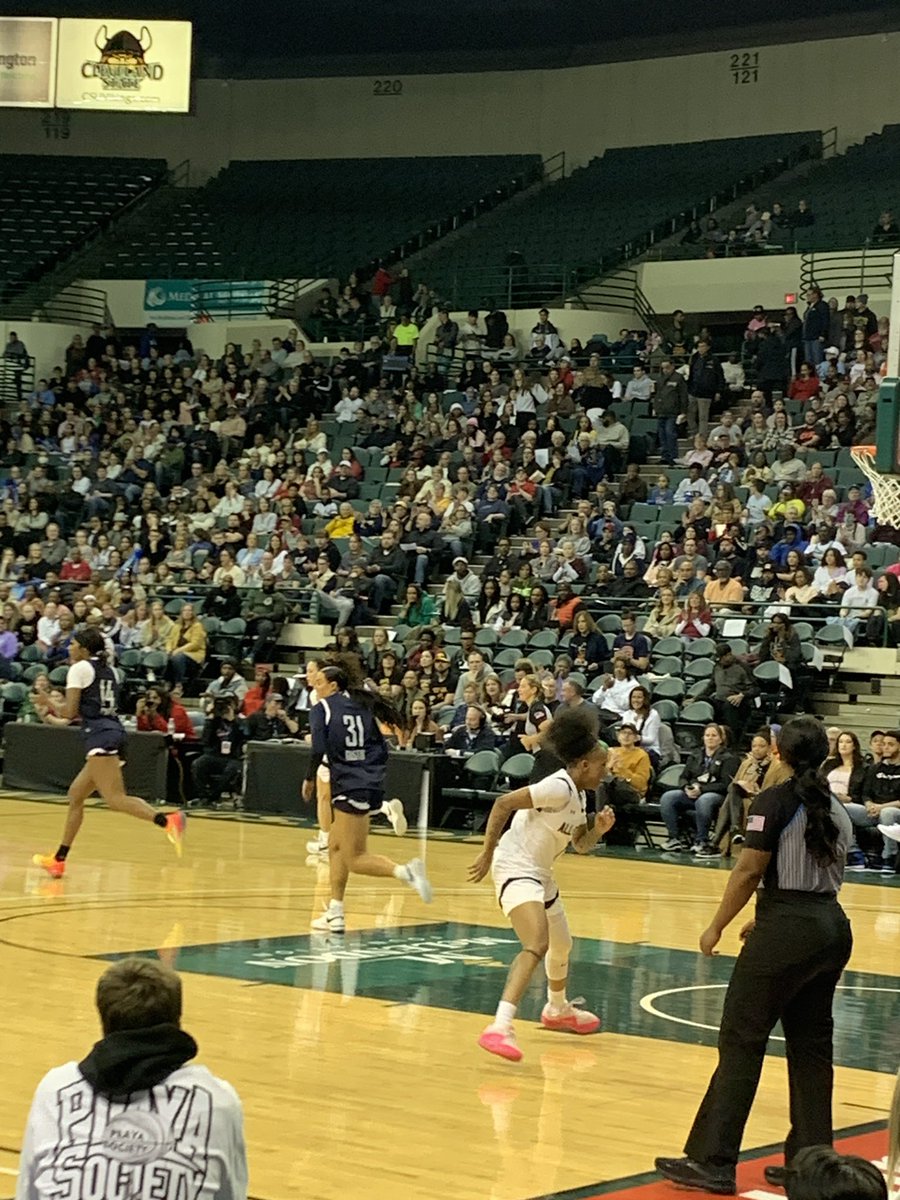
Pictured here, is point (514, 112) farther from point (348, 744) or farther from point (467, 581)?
point (348, 744)

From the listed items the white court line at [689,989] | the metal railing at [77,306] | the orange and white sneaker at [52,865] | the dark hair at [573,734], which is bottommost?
the orange and white sneaker at [52,865]

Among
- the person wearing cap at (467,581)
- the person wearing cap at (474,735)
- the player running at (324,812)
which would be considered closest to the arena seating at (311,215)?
the person wearing cap at (467,581)

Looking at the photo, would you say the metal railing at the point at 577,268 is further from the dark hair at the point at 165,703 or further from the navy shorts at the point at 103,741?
the navy shorts at the point at 103,741

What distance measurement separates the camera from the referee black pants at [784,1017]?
6555 millimetres

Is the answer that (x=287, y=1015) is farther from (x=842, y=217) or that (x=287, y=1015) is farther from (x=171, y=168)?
(x=171, y=168)

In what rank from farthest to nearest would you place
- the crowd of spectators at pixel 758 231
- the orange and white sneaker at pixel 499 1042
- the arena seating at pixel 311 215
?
the arena seating at pixel 311 215
the crowd of spectators at pixel 758 231
the orange and white sneaker at pixel 499 1042

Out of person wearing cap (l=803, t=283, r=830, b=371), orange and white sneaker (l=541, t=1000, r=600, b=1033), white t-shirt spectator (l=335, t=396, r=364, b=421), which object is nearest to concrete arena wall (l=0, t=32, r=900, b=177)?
white t-shirt spectator (l=335, t=396, r=364, b=421)

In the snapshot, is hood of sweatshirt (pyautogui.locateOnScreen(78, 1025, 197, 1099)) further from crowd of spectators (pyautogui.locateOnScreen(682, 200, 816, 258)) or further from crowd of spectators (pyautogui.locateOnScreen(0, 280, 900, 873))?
crowd of spectators (pyautogui.locateOnScreen(682, 200, 816, 258))

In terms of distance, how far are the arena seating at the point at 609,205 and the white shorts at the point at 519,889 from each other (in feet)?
85.0

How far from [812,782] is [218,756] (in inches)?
595

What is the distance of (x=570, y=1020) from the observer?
30.7ft

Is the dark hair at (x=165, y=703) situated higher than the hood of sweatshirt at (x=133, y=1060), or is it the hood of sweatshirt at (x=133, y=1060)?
the hood of sweatshirt at (x=133, y=1060)

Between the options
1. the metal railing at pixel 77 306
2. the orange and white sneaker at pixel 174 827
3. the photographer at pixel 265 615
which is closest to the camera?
the orange and white sneaker at pixel 174 827

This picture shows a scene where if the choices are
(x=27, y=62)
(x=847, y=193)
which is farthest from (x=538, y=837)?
(x=27, y=62)
